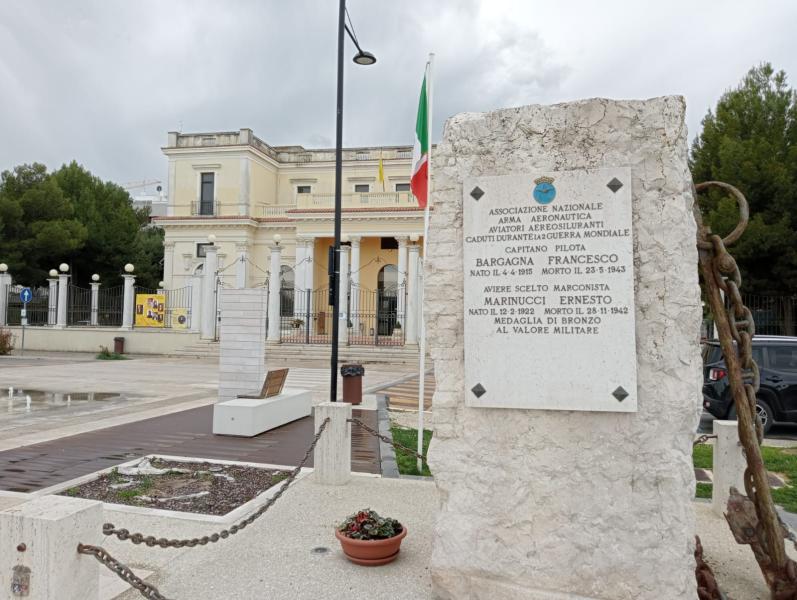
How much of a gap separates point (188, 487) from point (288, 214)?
2882 centimetres

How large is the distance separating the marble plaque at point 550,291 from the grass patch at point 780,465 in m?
→ 3.02

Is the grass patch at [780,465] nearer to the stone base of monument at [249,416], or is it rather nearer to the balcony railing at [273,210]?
the stone base of monument at [249,416]

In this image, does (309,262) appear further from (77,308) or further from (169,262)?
(77,308)

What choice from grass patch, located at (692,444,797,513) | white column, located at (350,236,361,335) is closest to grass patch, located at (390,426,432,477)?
grass patch, located at (692,444,797,513)

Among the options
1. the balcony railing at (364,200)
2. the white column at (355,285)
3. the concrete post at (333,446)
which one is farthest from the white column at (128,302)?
the concrete post at (333,446)

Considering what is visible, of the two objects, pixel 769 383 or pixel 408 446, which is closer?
pixel 408 446

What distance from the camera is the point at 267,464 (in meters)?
6.37

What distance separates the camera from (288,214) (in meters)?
33.1

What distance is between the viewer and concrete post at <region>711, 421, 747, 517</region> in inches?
188

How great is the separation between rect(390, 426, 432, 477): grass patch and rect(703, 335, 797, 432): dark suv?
472cm

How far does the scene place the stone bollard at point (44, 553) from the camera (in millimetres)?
2428

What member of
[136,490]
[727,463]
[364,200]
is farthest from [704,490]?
[364,200]

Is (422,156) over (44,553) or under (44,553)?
over

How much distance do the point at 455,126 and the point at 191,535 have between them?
3.47m
